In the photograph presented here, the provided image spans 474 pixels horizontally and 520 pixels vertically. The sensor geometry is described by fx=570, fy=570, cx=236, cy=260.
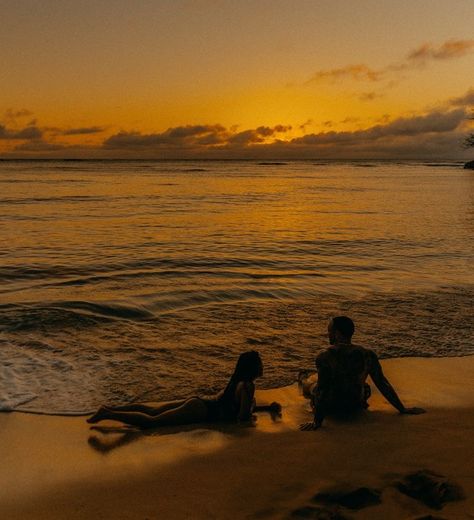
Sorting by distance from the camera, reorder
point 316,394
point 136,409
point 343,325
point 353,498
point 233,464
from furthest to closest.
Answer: point 136,409, point 316,394, point 343,325, point 233,464, point 353,498

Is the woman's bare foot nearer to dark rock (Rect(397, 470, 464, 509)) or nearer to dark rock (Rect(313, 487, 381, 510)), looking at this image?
dark rock (Rect(313, 487, 381, 510))

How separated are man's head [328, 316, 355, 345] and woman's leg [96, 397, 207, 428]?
1720mm

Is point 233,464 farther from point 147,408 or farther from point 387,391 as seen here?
point 387,391

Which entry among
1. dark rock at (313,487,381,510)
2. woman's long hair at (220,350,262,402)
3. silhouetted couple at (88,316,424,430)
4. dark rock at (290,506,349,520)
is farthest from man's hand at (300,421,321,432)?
dark rock at (290,506,349,520)

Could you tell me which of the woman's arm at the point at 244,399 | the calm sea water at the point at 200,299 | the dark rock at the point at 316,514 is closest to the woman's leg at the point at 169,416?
the woman's arm at the point at 244,399

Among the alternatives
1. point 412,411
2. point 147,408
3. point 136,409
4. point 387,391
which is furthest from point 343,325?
point 136,409

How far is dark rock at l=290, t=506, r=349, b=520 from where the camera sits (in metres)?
4.25

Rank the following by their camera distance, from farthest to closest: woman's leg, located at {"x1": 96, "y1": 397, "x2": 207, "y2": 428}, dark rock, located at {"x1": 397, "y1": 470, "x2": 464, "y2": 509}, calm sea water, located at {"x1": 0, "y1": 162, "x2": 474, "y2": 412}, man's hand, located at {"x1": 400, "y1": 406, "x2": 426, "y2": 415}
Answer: calm sea water, located at {"x1": 0, "y1": 162, "x2": 474, "y2": 412}
man's hand, located at {"x1": 400, "y1": 406, "x2": 426, "y2": 415}
woman's leg, located at {"x1": 96, "y1": 397, "x2": 207, "y2": 428}
dark rock, located at {"x1": 397, "y1": 470, "x2": 464, "y2": 509}

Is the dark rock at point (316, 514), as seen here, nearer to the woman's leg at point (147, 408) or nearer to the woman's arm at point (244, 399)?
the woman's arm at point (244, 399)

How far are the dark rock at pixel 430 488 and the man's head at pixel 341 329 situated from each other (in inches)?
74.5

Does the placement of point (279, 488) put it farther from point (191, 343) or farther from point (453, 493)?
point (191, 343)

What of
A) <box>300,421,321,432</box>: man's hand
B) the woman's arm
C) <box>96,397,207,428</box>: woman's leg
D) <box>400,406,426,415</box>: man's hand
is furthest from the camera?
<box>400,406,426,415</box>: man's hand

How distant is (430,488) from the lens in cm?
468

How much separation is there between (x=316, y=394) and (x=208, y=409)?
1.27 meters
